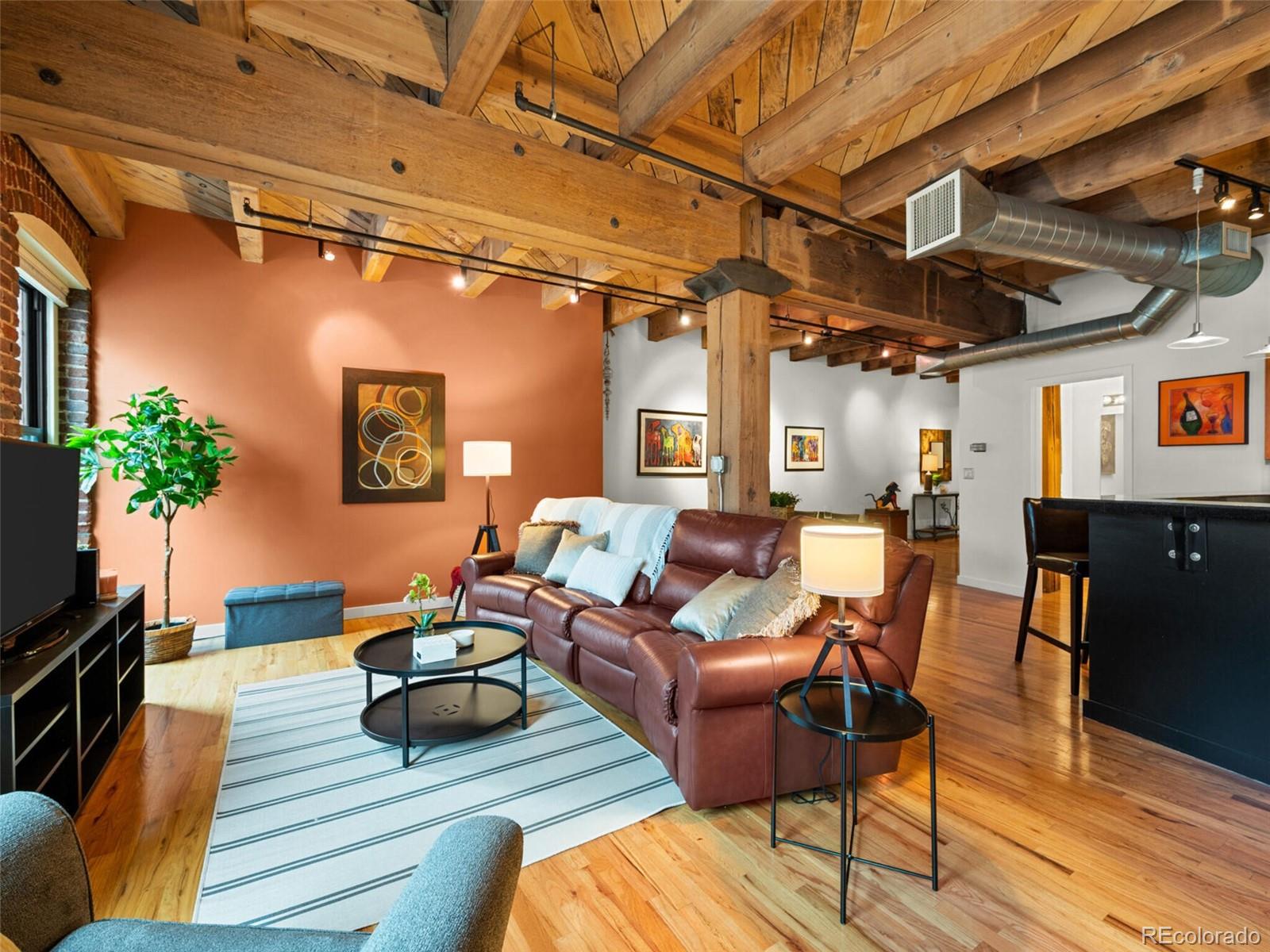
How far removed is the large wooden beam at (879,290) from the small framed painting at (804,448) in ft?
10.5

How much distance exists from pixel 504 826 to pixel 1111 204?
213 inches

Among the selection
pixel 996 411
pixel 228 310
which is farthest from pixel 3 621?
pixel 996 411

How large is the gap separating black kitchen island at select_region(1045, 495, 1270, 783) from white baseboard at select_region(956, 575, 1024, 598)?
116 inches

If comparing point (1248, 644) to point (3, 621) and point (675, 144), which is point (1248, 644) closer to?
point (675, 144)

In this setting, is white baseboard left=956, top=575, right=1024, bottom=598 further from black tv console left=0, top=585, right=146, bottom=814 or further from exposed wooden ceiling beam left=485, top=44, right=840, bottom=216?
black tv console left=0, top=585, right=146, bottom=814

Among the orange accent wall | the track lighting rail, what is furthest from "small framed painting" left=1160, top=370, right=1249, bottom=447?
the orange accent wall

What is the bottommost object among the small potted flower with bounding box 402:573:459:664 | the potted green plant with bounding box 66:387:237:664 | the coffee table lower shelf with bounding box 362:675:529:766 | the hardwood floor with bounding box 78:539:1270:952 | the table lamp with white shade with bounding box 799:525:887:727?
the hardwood floor with bounding box 78:539:1270:952

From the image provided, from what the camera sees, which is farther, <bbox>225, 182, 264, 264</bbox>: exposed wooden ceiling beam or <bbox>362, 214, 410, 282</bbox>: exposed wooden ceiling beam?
<bbox>362, 214, 410, 282</bbox>: exposed wooden ceiling beam

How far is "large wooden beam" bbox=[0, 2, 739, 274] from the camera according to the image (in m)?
1.99

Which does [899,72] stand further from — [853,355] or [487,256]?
[853,355]

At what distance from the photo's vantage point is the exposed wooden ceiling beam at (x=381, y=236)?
12.2ft

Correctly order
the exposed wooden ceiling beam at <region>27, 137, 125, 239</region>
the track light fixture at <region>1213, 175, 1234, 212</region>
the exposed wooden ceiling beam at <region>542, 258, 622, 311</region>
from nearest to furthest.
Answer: the exposed wooden ceiling beam at <region>27, 137, 125, 239</region> → the track light fixture at <region>1213, 175, 1234, 212</region> → the exposed wooden ceiling beam at <region>542, 258, 622, 311</region>

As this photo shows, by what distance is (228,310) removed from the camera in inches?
174

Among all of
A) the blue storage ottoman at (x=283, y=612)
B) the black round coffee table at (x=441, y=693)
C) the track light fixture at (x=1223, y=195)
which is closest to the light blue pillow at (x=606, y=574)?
the black round coffee table at (x=441, y=693)
